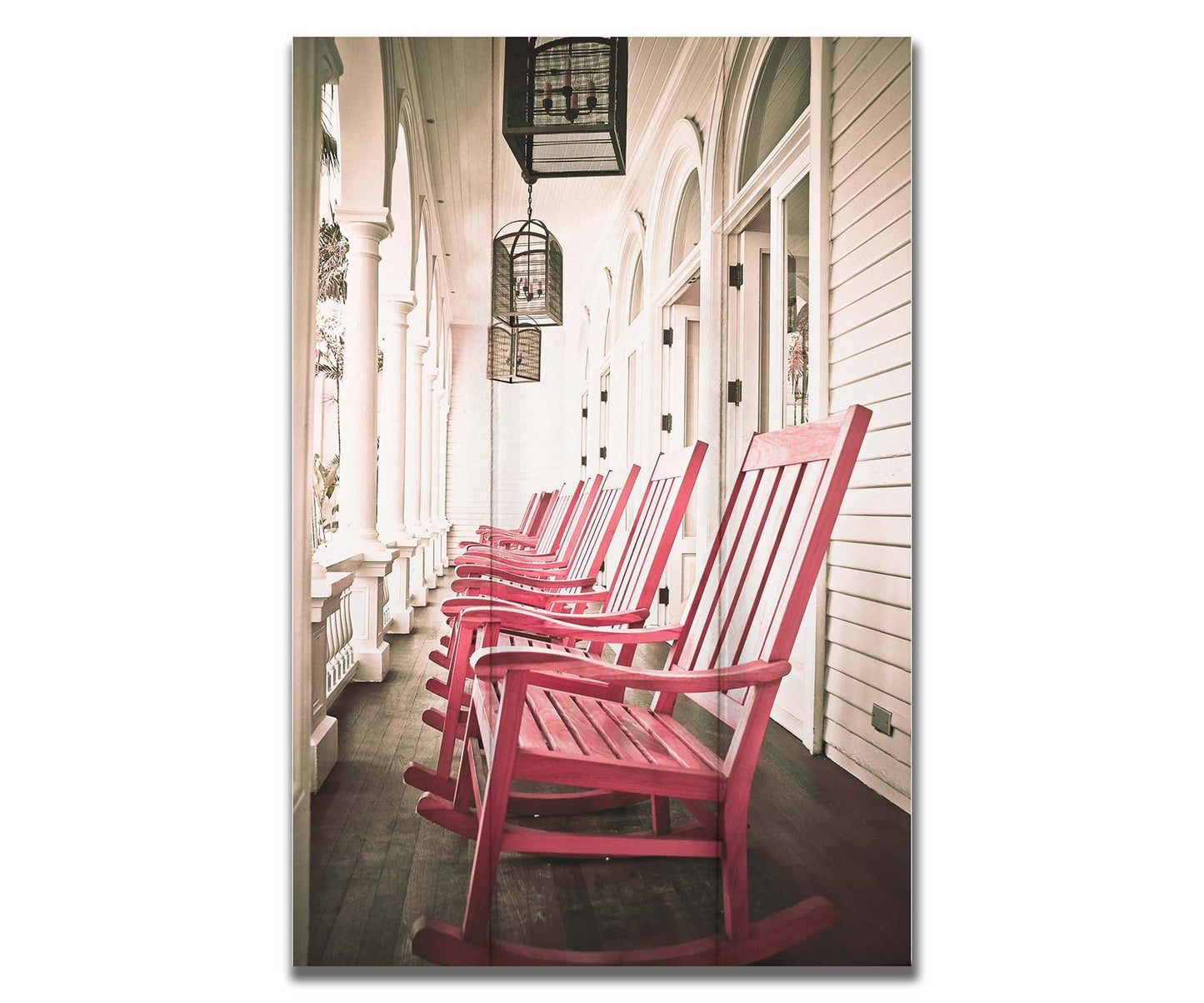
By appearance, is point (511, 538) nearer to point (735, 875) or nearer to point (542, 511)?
point (542, 511)

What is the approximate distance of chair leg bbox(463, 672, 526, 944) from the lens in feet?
3.73

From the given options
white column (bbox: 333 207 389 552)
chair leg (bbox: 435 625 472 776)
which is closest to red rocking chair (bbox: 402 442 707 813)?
chair leg (bbox: 435 625 472 776)

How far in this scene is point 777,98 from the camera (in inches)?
81.0

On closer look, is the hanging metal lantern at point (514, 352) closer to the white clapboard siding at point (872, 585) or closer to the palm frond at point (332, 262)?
the palm frond at point (332, 262)

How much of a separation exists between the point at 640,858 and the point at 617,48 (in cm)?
152

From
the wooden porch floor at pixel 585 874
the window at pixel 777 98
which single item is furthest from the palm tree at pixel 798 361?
the wooden porch floor at pixel 585 874

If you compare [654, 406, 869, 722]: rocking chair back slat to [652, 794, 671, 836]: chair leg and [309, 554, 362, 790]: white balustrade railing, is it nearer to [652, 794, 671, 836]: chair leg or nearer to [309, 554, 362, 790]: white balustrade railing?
[652, 794, 671, 836]: chair leg

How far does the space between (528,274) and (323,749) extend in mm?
997

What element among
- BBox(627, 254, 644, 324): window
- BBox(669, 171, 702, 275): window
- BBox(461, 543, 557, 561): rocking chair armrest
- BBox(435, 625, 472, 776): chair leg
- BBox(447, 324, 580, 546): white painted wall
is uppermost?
BBox(669, 171, 702, 275): window

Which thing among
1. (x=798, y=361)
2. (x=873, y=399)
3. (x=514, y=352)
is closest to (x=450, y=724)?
(x=514, y=352)

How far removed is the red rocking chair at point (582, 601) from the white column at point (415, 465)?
94 mm

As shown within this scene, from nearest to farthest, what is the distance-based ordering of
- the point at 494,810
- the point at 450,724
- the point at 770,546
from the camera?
the point at 494,810
the point at 770,546
the point at 450,724

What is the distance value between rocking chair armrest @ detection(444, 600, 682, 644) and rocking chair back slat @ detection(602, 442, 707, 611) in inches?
6.3
